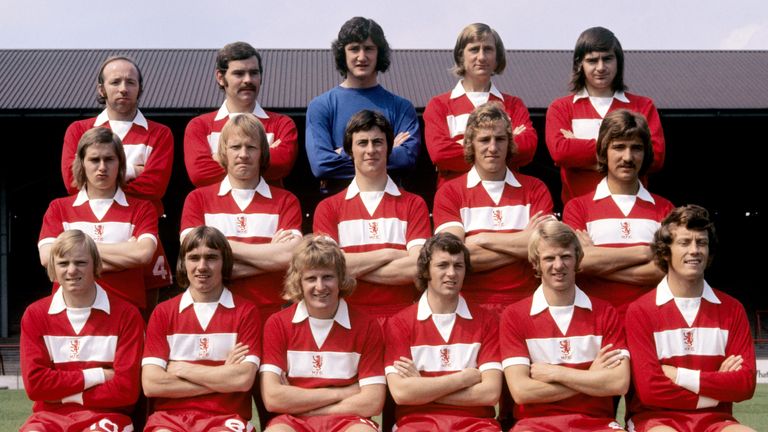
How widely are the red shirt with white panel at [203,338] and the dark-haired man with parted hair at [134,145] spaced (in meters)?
0.85

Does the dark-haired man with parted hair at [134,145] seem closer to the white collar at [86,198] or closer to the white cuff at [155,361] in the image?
the white collar at [86,198]

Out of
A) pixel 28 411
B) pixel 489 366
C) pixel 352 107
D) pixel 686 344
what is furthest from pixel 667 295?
pixel 28 411

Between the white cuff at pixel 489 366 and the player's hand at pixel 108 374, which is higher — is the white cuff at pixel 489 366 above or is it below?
above

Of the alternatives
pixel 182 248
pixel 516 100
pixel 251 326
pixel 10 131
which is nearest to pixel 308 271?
pixel 251 326

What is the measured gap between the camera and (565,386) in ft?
14.4

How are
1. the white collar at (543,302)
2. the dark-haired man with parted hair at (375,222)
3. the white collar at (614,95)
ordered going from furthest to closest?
the white collar at (614,95), the dark-haired man with parted hair at (375,222), the white collar at (543,302)

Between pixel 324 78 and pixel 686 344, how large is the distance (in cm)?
1687

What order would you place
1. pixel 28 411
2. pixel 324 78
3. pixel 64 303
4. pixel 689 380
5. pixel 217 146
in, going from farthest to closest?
pixel 324 78
pixel 28 411
pixel 217 146
pixel 64 303
pixel 689 380

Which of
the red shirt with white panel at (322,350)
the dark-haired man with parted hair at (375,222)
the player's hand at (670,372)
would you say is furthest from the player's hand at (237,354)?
the player's hand at (670,372)

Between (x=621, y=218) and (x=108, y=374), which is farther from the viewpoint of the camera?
(x=621, y=218)

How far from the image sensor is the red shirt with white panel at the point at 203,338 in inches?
179

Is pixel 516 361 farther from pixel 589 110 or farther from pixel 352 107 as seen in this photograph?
pixel 352 107

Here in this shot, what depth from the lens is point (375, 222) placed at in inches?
197

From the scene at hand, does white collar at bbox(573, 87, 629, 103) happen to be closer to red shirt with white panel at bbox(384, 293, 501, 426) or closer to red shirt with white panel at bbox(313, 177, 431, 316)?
A: red shirt with white panel at bbox(313, 177, 431, 316)
